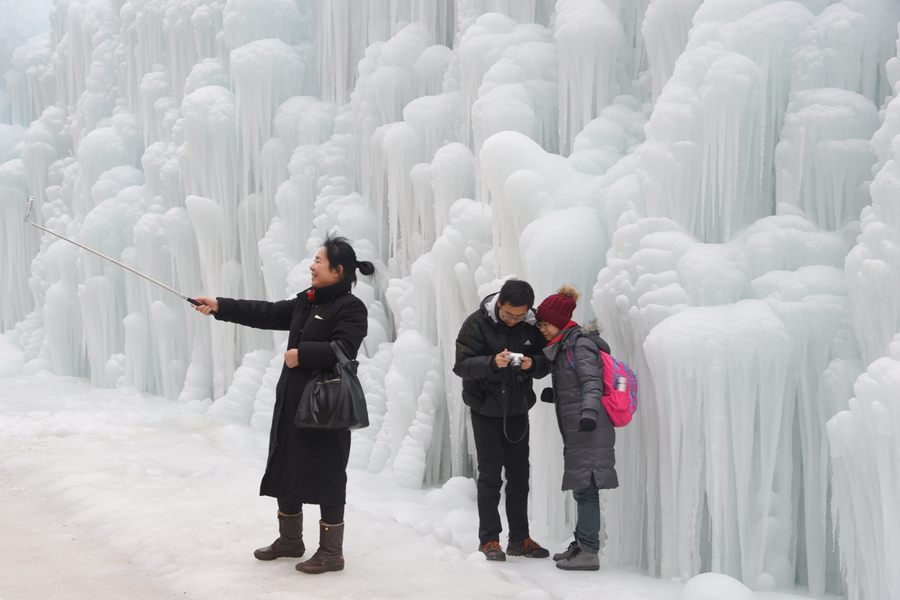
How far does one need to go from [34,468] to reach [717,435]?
509 centimetres

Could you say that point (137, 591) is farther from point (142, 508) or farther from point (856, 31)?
point (856, 31)

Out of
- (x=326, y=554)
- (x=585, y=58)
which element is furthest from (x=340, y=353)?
(x=585, y=58)

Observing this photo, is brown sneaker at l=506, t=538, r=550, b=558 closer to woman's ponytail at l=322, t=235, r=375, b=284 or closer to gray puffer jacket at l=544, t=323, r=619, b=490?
gray puffer jacket at l=544, t=323, r=619, b=490

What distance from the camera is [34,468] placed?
6.27 meters

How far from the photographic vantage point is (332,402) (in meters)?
3.52

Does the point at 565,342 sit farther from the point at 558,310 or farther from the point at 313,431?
the point at 313,431

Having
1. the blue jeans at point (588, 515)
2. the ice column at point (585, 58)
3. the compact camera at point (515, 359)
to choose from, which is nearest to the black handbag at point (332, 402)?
the compact camera at point (515, 359)

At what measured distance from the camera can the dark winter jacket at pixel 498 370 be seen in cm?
424

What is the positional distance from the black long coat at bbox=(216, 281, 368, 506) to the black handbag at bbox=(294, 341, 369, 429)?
58mm

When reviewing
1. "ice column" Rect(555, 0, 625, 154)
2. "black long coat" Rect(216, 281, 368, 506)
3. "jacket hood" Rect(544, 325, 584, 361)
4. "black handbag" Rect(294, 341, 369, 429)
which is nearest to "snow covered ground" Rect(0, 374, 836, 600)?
"black long coat" Rect(216, 281, 368, 506)

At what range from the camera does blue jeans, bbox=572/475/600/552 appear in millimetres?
4141

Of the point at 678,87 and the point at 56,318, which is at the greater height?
the point at 678,87

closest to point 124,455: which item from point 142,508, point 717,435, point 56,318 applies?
point 142,508

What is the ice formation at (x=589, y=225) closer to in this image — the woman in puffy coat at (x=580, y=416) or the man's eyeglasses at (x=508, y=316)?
the woman in puffy coat at (x=580, y=416)
